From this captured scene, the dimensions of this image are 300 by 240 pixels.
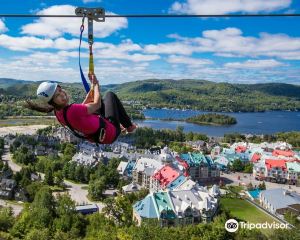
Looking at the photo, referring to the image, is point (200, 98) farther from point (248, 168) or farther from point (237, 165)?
point (237, 165)

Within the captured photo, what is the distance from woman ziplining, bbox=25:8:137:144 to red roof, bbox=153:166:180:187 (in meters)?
17.4

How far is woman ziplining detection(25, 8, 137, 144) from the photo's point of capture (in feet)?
8.93

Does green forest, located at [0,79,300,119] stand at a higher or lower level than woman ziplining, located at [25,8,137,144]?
lower

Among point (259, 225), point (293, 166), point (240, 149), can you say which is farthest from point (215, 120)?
point (259, 225)

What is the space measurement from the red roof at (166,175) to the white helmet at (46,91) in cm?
1792

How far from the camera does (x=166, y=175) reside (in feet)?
68.6

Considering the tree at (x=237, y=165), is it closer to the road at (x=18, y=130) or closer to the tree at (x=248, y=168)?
the tree at (x=248, y=168)

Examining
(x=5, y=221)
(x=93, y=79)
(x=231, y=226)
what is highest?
(x=93, y=79)

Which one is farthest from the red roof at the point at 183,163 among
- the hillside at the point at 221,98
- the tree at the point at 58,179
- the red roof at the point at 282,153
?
the hillside at the point at 221,98

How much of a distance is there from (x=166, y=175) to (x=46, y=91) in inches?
732

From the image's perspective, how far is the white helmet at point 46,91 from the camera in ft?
8.75

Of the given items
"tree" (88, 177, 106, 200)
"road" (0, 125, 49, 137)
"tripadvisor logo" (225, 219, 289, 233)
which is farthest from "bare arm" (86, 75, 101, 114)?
"road" (0, 125, 49, 137)

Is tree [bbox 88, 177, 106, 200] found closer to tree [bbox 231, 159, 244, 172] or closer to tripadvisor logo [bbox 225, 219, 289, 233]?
tripadvisor logo [bbox 225, 219, 289, 233]

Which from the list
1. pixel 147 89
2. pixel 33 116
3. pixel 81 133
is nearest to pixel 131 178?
pixel 81 133
